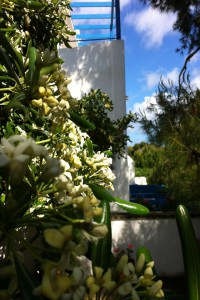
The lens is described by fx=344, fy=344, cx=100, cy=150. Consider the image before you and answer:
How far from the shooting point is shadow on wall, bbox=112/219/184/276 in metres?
4.89

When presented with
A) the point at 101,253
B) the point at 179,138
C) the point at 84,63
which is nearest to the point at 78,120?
the point at 101,253

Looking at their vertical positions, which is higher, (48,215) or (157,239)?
(48,215)

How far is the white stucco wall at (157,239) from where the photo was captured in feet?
16.0

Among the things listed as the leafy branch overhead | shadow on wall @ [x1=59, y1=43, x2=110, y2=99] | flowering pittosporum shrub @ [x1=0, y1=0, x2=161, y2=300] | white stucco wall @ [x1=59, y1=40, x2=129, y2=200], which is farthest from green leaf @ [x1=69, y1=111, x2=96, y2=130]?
shadow on wall @ [x1=59, y1=43, x2=110, y2=99]

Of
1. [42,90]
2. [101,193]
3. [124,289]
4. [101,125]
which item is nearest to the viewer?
[124,289]

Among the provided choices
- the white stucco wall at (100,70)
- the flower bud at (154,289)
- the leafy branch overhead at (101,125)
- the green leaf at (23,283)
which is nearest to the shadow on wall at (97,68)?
the white stucco wall at (100,70)

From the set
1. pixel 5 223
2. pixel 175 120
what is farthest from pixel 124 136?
pixel 5 223

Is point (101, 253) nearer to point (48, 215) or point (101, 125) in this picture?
point (48, 215)

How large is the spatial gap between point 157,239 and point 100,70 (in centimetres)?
265

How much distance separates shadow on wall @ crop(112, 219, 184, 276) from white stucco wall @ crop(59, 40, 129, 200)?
0.51m

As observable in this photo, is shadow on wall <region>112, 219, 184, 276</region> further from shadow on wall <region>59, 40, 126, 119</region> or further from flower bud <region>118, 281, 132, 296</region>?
flower bud <region>118, 281, 132, 296</region>

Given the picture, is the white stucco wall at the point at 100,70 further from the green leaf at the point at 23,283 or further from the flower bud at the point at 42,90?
the green leaf at the point at 23,283

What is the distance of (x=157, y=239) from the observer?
16.4ft

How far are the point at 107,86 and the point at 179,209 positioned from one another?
4.11 meters
